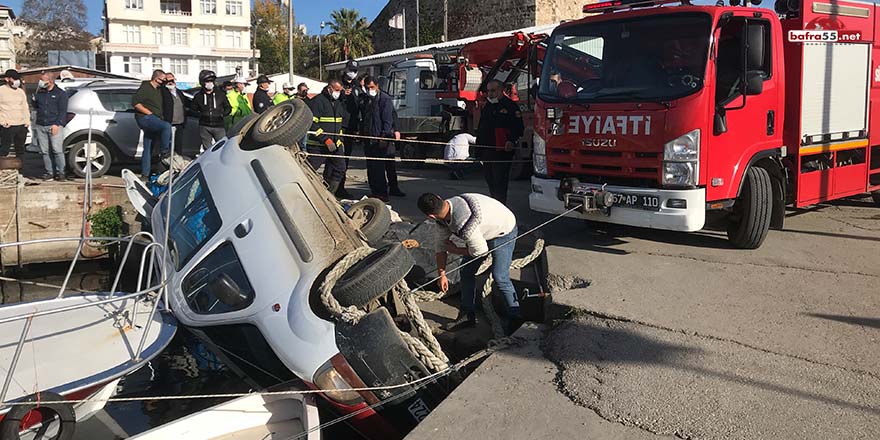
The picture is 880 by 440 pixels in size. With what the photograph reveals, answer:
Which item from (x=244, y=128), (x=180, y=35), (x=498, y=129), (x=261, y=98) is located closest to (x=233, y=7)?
(x=180, y=35)

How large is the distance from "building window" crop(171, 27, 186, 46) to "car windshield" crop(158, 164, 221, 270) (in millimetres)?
61451

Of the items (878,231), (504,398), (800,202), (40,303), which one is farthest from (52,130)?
(878,231)

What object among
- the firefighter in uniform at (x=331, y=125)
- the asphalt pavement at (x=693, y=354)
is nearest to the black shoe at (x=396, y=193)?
the firefighter in uniform at (x=331, y=125)

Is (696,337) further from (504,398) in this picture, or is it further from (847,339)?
(504,398)

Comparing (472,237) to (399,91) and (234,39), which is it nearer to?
(399,91)

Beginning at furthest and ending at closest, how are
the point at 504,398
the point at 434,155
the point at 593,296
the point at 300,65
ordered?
the point at 300,65 < the point at 434,155 < the point at 593,296 < the point at 504,398

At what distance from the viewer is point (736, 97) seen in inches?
250

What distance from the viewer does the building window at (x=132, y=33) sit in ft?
194

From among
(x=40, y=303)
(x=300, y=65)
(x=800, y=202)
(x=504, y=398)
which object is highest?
(x=300, y=65)

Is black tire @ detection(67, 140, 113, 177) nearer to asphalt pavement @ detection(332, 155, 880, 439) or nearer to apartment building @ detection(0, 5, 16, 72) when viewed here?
asphalt pavement @ detection(332, 155, 880, 439)

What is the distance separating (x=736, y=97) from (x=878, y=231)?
118 inches

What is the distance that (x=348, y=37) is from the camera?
57531 millimetres

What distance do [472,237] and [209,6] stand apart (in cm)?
6257

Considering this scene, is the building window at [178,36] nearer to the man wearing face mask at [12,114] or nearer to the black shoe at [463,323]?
the man wearing face mask at [12,114]
